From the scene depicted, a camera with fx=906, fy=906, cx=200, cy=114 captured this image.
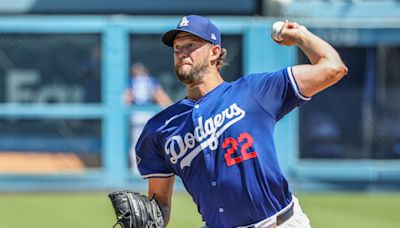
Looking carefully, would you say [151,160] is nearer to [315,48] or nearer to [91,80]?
[315,48]

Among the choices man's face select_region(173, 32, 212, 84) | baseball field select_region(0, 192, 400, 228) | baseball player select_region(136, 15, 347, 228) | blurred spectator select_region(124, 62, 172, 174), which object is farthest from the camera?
blurred spectator select_region(124, 62, 172, 174)

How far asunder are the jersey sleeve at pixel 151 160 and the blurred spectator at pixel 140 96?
27.3 feet

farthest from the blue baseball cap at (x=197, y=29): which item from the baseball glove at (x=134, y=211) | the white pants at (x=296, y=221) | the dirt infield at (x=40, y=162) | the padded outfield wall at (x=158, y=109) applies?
the dirt infield at (x=40, y=162)

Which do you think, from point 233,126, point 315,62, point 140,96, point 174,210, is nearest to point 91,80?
point 140,96

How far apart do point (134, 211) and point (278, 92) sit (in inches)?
38.5

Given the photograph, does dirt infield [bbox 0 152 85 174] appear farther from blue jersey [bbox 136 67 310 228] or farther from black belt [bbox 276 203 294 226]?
black belt [bbox 276 203 294 226]

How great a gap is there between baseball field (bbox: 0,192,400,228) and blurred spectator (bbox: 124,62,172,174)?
1093 mm

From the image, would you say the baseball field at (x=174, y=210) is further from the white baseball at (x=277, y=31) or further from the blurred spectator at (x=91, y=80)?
the white baseball at (x=277, y=31)

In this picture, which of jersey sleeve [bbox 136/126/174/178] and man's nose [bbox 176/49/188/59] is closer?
man's nose [bbox 176/49/188/59]

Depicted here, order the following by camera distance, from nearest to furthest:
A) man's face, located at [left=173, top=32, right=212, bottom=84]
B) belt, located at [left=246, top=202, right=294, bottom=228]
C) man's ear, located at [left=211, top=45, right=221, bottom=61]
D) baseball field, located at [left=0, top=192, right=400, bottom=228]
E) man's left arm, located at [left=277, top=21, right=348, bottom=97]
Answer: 1. man's left arm, located at [left=277, top=21, right=348, bottom=97]
2. belt, located at [left=246, top=202, right=294, bottom=228]
3. man's face, located at [left=173, top=32, right=212, bottom=84]
4. man's ear, located at [left=211, top=45, right=221, bottom=61]
5. baseball field, located at [left=0, top=192, right=400, bottom=228]

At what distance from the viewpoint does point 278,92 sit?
15.1ft

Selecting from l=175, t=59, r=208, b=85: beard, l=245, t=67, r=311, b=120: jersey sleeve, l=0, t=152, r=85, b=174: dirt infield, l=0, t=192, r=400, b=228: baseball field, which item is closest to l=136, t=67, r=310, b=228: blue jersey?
l=245, t=67, r=311, b=120: jersey sleeve

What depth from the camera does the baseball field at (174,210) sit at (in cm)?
984

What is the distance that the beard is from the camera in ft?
15.7
